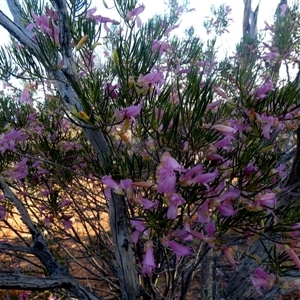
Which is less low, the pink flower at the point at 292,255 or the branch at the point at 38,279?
the branch at the point at 38,279

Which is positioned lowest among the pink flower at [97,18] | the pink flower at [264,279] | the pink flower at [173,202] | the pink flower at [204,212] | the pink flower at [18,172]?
the pink flower at [264,279]

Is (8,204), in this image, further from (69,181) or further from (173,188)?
(173,188)

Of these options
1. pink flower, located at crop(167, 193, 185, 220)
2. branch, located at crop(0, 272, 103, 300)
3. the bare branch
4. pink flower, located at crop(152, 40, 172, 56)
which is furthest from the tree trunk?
pink flower, located at crop(152, 40, 172, 56)

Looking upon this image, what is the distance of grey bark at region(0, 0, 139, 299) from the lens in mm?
1114

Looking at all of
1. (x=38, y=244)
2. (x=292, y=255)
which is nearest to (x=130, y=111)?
(x=292, y=255)

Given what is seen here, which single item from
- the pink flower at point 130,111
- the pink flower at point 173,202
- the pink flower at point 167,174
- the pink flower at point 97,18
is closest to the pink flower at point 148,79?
the pink flower at point 130,111

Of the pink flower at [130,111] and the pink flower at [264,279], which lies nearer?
the pink flower at [130,111]

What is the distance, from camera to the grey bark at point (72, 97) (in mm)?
1114

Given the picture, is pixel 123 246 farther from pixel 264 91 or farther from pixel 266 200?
pixel 264 91

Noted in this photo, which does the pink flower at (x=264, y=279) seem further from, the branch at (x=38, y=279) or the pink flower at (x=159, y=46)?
the pink flower at (x=159, y=46)

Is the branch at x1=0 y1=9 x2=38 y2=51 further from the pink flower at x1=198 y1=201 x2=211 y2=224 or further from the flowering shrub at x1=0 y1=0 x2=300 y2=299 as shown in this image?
the pink flower at x1=198 y1=201 x2=211 y2=224

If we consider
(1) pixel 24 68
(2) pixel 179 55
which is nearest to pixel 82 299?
(1) pixel 24 68

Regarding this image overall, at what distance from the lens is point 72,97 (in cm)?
124

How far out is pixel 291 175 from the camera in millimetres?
1714
